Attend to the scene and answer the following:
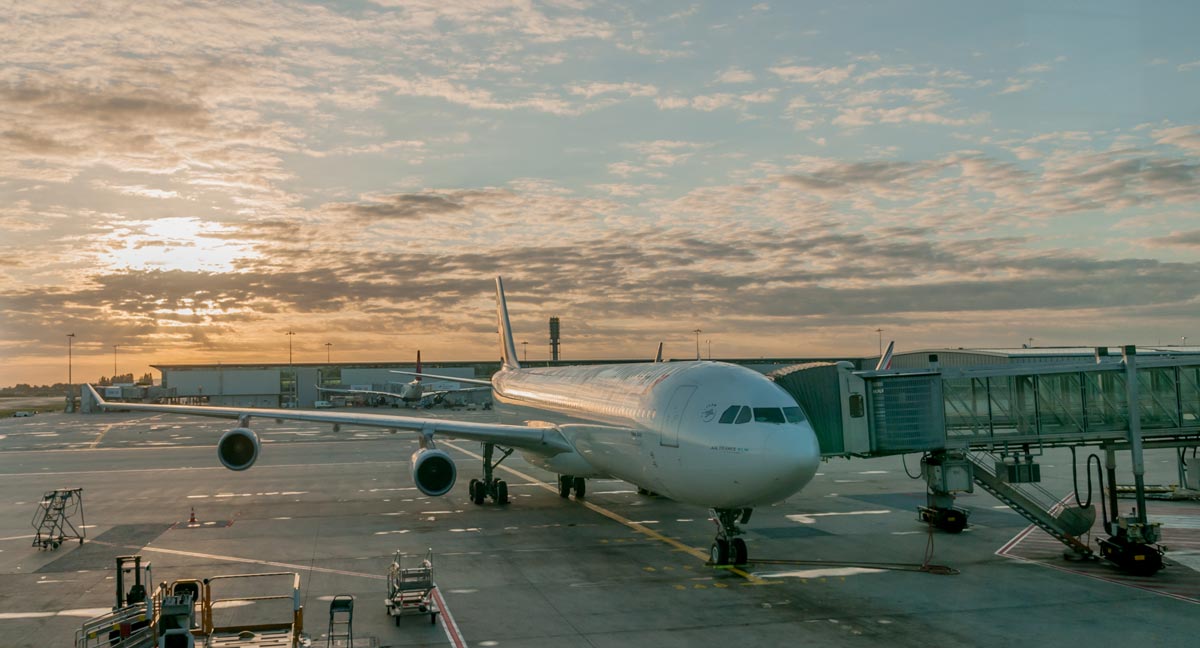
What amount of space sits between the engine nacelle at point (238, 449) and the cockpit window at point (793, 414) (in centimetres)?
1991

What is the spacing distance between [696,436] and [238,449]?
18.8 m

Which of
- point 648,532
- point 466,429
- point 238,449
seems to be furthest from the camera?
point 238,449

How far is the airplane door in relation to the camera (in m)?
20.8

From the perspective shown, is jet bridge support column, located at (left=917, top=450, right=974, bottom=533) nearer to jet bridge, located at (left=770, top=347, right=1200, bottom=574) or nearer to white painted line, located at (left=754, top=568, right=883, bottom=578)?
jet bridge, located at (left=770, top=347, right=1200, bottom=574)

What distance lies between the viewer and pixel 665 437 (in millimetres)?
21109

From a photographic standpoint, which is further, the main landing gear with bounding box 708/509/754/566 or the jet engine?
the jet engine

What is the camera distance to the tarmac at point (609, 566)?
16.6 meters

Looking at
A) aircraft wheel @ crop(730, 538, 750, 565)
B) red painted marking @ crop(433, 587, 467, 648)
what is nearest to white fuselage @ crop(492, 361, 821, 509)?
aircraft wheel @ crop(730, 538, 750, 565)

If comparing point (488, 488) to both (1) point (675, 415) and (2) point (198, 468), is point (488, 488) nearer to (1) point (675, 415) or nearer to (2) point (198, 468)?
(1) point (675, 415)

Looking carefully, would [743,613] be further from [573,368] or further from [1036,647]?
[573,368]

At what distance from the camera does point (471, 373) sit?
16550cm

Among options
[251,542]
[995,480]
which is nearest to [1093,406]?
[995,480]

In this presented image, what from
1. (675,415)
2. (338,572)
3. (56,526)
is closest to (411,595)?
(338,572)

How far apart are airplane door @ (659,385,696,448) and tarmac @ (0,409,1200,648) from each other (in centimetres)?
326
